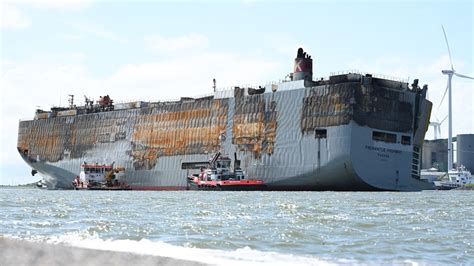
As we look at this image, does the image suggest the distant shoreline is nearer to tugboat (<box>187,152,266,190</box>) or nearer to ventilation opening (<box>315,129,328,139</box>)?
tugboat (<box>187,152,266,190</box>)

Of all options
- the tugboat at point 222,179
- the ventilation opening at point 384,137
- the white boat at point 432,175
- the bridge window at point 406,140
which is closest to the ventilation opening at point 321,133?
the ventilation opening at point 384,137

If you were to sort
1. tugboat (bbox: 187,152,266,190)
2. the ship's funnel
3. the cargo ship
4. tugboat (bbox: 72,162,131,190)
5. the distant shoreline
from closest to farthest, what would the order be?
the distant shoreline → the cargo ship → tugboat (bbox: 187,152,266,190) → the ship's funnel → tugboat (bbox: 72,162,131,190)

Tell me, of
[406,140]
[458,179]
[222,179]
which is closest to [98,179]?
[222,179]

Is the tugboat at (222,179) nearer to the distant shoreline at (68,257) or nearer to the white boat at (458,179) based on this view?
the distant shoreline at (68,257)

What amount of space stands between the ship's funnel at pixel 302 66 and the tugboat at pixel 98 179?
3085 centimetres

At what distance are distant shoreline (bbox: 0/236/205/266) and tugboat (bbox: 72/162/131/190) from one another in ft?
318

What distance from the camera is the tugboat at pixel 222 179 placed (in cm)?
8250

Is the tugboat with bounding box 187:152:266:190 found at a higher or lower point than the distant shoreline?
higher

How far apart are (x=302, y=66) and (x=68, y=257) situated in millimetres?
87162

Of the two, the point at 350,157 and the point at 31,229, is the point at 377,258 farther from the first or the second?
the point at 350,157

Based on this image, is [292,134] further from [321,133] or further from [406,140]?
[406,140]

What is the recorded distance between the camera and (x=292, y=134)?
84625mm

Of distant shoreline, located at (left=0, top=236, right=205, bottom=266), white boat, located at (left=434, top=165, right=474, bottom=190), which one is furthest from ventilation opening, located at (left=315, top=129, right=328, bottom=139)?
white boat, located at (left=434, top=165, right=474, bottom=190)

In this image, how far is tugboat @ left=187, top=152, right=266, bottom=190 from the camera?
82.5m
